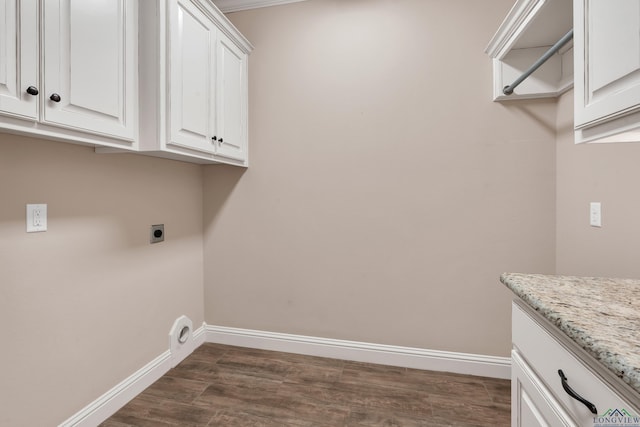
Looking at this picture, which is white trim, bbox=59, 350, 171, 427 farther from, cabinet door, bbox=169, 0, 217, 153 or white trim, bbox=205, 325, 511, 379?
cabinet door, bbox=169, 0, 217, 153

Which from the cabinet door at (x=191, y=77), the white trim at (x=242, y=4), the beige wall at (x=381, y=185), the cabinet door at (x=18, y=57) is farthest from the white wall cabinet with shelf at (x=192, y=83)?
the cabinet door at (x=18, y=57)

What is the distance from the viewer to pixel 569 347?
77 centimetres

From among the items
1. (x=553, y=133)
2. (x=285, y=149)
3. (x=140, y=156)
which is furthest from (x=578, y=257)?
(x=140, y=156)

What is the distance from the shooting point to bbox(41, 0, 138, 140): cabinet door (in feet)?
3.67

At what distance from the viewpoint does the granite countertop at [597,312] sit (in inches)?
23.9

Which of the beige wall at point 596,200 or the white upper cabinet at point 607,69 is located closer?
the white upper cabinet at point 607,69

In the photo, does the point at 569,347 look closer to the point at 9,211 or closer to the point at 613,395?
the point at 613,395

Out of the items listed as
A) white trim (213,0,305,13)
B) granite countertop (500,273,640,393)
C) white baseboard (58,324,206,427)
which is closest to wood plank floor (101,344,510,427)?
white baseboard (58,324,206,427)

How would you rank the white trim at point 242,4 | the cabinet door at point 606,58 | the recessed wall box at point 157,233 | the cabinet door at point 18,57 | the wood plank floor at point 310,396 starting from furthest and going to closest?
the white trim at point 242,4, the recessed wall box at point 157,233, the wood plank floor at point 310,396, the cabinet door at point 18,57, the cabinet door at point 606,58

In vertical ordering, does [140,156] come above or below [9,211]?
above

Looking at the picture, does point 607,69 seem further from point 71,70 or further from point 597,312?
point 71,70

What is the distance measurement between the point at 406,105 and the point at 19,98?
6.43 feet

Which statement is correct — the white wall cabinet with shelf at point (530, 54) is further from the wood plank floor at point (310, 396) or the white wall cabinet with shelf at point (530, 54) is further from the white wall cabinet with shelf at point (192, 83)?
the wood plank floor at point (310, 396)

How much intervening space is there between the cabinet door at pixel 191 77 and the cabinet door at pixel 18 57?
558 mm
